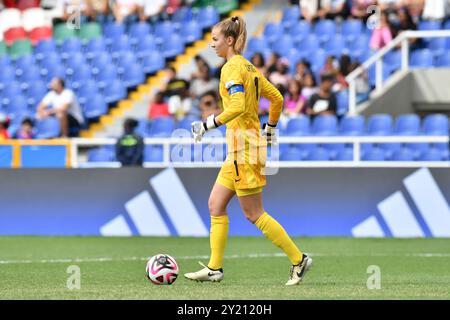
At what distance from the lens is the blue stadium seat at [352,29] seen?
76.1ft

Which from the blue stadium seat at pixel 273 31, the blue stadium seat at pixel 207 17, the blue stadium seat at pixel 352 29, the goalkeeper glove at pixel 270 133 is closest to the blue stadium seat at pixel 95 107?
the blue stadium seat at pixel 207 17

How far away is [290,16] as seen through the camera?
81.1ft

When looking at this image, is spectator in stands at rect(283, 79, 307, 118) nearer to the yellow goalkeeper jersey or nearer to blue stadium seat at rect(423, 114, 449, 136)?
blue stadium seat at rect(423, 114, 449, 136)

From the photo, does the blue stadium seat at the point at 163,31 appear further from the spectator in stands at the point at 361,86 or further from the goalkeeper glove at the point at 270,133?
the goalkeeper glove at the point at 270,133

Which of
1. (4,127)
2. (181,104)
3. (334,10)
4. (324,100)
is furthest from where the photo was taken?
(334,10)

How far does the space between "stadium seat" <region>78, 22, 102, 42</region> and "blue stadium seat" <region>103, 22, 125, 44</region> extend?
0.14 metres

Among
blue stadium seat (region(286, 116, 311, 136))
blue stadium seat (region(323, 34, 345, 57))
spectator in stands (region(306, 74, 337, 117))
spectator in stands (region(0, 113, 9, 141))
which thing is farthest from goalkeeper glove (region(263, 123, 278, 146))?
blue stadium seat (region(323, 34, 345, 57))

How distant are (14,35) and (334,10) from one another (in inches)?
323

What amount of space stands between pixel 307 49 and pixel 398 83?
2512mm

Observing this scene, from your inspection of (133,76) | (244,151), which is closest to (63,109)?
(133,76)

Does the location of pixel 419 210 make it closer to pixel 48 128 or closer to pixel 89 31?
pixel 48 128

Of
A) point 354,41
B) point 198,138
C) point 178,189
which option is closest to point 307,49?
point 354,41
